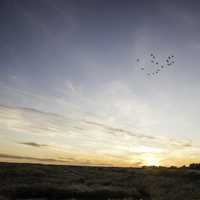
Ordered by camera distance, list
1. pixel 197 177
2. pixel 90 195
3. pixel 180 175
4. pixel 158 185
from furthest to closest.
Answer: pixel 180 175
pixel 197 177
pixel 158 185
pixel 90 195

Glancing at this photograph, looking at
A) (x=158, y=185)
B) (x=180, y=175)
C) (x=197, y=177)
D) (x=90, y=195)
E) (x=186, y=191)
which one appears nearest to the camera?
(x=90, y=195)

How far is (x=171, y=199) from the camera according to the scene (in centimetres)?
2688

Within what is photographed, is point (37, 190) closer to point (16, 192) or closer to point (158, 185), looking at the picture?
point (16, 192)

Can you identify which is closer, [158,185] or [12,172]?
[158,185]

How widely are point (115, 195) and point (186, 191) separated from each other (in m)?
7.76

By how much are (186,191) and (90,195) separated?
10.3 m

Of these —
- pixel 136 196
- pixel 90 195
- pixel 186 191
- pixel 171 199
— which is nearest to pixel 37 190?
pixel 90 195

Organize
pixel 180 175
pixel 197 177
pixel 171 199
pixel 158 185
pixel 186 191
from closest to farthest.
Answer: pixel 171 199 → pixel 186 191 → pixel 158 185 → pixel 197 177 → pixel 180 175

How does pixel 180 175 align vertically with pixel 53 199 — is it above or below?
above

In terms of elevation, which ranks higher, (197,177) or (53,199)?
(197,177)

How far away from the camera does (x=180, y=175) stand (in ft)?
154

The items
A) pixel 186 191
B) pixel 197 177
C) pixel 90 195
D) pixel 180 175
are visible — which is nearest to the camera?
pixel 90 195

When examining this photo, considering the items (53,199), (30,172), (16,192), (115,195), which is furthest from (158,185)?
(30,172)

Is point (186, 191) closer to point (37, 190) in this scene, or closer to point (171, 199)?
point (171, 199)
